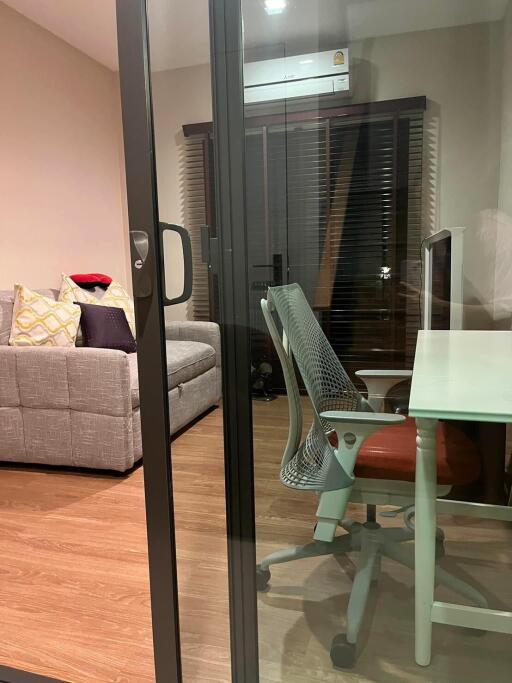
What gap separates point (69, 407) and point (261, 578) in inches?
63.0

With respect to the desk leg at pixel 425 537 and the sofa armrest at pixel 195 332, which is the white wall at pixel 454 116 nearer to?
the sofa armrest at pixel 195 332

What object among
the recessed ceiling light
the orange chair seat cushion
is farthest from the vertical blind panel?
the orange chair seat cushion

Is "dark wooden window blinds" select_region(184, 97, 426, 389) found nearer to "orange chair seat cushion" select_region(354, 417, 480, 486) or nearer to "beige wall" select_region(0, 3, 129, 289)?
"orange chair seat cushion" select_region(354, 417, 480, 486)

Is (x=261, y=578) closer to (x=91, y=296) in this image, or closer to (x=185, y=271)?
(x=185, y=271)

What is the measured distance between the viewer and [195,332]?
102cm

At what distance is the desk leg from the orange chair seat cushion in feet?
0.08

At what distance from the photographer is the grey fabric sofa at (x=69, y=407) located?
2430 millimetres

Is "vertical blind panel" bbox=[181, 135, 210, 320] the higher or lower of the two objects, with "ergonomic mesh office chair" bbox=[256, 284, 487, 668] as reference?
higher

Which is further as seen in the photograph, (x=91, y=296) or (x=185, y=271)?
(x=91, y=296)

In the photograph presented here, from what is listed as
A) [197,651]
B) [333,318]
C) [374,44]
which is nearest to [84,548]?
[197,651]

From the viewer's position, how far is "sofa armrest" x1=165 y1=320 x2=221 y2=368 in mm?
1013

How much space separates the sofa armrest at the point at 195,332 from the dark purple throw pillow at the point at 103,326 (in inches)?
74.1

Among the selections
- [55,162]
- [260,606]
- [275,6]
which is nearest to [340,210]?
[275,6]

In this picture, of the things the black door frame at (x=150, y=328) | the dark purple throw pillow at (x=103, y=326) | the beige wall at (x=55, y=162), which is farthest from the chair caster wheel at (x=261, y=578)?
the beige wall at (x=55, y=162)
